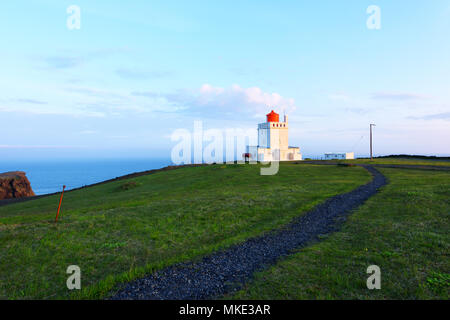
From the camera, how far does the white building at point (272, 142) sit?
68.0 meters

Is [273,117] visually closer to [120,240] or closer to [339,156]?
[339,156]

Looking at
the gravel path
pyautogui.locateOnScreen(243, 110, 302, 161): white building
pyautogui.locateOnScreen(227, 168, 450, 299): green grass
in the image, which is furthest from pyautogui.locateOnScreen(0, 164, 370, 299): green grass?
pyautogui.locateOnScreen(243, 110, 302, 161): white building

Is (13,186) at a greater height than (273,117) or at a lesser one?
lesser

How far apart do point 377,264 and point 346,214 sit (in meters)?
7.32

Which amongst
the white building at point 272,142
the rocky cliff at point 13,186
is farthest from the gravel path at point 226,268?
the rocky cliff at point 13,186

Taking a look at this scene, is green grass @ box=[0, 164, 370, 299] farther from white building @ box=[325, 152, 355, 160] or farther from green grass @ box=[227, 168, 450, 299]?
white building @ box=[325, 152, 355, 160]

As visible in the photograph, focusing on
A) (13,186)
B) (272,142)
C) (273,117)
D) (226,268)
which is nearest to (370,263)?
(226,268)

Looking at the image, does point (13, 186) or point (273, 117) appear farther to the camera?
point (273, 117)

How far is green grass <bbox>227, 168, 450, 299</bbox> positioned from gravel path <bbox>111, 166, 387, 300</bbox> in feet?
2.24

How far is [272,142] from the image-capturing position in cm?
6844

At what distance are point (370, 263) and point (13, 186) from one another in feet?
256

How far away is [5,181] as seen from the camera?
5969cm
